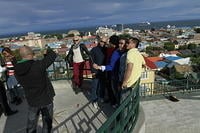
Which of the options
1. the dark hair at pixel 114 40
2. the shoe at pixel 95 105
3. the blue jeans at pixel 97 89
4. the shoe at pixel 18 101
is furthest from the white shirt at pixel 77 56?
the shoe at pixel 18 101

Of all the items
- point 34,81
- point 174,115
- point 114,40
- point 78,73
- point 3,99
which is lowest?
point 174,115

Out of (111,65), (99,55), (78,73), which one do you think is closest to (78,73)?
(78,73)

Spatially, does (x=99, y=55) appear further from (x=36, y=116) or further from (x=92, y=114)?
(x=36, y=116)

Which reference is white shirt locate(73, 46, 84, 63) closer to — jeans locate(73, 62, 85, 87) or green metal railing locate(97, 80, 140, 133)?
jeans locate(73, 62, 85, 87)

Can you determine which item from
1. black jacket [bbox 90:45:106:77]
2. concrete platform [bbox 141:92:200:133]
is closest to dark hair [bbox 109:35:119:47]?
black jacket [bbox 90:45:106:77]

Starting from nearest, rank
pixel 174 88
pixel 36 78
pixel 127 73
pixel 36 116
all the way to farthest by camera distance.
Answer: pixel 36 78
pixel 36 116
pixel 127 73
pixel 174 88

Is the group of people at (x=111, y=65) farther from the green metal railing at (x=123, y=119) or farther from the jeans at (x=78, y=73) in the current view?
the green metal railing at (x=123, y=119)

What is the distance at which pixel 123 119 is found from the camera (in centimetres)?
356

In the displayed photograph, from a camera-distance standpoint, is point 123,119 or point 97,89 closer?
point 123,119

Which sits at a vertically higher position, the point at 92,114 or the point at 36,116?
the point at 36,116

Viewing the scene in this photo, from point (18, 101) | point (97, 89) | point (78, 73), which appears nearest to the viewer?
point (97, 89)

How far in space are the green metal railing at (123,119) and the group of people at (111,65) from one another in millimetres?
321

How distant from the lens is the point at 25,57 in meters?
3.70

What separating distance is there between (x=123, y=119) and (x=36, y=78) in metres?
1.36
